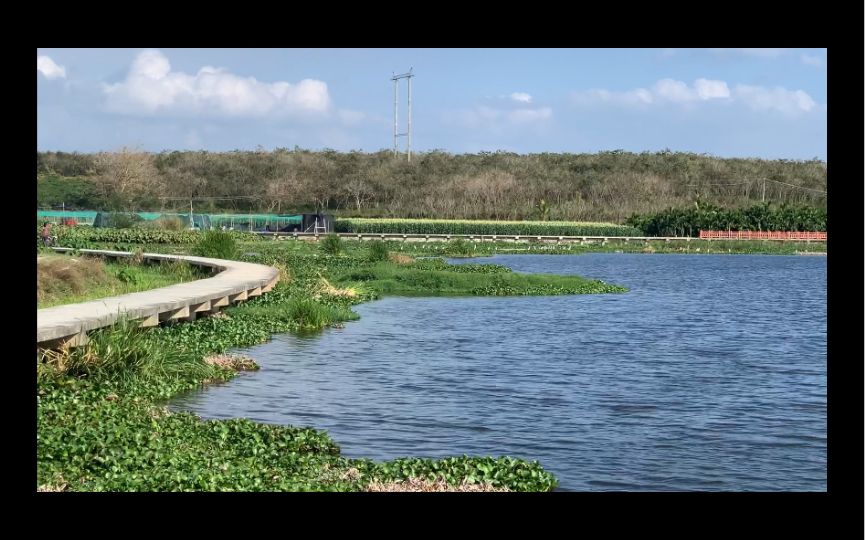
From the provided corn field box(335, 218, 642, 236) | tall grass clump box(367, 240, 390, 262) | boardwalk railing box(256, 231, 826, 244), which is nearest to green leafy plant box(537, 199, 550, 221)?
corn field box(335, 218, 642, 236)

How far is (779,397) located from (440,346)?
6904 mm

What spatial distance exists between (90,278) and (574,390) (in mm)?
12963

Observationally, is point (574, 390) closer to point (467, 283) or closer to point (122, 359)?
point (122, 359)

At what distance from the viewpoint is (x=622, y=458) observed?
1159cm

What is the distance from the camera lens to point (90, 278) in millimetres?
24172

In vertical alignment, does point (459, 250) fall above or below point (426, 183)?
below

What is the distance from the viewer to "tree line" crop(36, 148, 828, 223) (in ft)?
281

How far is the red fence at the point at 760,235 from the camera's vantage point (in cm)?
6538

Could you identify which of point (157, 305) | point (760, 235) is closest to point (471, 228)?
point (760, 235)

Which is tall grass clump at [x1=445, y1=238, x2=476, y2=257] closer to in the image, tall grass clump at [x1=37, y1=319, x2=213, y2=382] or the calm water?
the calm water
